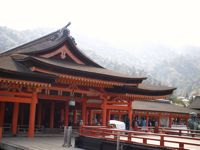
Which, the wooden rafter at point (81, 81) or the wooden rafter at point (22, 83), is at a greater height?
the wooden rafter at point (81, 81)

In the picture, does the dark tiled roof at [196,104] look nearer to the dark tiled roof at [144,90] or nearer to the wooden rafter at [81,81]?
the dark tiled roof at [144,90]

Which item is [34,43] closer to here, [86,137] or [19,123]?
[19,123]

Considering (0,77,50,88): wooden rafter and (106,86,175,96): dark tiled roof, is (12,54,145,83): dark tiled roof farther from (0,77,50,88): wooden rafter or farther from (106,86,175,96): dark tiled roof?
(0,77,50,88): wooden rafter

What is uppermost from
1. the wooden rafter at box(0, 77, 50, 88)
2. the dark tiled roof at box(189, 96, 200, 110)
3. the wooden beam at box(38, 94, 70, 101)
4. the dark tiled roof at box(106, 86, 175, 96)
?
the dark tiled roof at box(189, 96, 200, 110)

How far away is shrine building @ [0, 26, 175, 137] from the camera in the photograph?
20.1m

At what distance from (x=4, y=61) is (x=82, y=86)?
5.80 metres

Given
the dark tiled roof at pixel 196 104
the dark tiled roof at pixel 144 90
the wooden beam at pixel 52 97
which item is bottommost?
the wooden beam at pixel 52 97

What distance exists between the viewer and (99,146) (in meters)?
17.5

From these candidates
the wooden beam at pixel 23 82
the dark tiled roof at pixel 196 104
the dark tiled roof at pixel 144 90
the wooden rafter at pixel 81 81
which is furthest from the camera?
the dark tiled roof at pixel 196 104

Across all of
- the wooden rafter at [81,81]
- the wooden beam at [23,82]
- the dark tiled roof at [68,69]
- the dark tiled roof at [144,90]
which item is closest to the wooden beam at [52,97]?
the wooden rafter at [81,81]

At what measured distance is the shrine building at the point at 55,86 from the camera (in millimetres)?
20062

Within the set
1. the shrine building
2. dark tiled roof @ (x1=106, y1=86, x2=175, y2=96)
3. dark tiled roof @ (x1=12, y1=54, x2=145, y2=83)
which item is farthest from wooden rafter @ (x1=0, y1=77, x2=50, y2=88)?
dark tiled roof @ (x1=106, y1=86, x2=175, y2=96)

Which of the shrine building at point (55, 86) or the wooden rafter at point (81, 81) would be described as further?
the wooden rafter at point (81, 81)

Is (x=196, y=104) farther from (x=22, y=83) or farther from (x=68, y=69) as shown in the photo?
(x=22, y=83)
